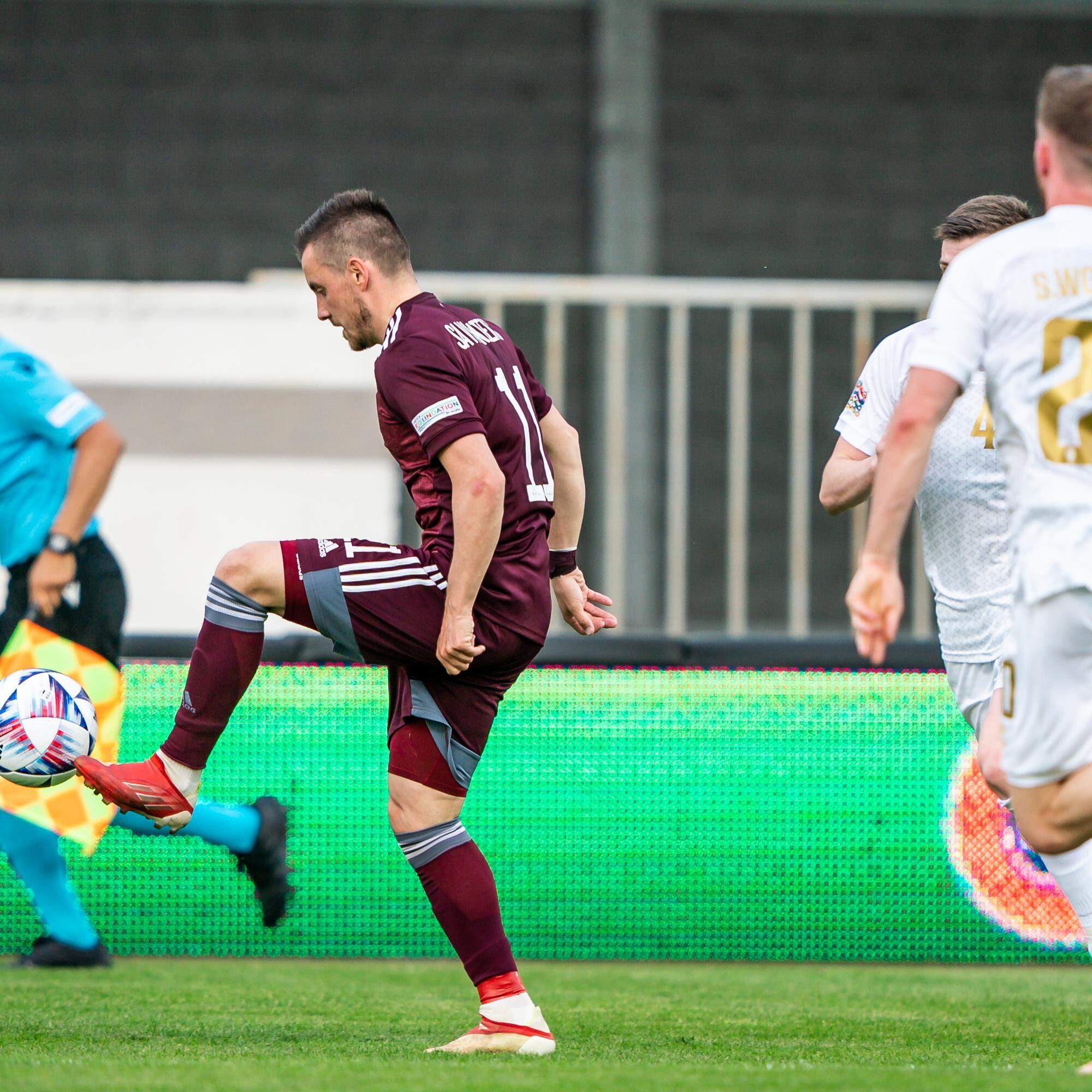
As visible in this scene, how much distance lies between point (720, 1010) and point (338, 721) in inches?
69.7

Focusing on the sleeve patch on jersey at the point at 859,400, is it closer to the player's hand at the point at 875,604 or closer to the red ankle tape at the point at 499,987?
the player's hand at the point at 875,604

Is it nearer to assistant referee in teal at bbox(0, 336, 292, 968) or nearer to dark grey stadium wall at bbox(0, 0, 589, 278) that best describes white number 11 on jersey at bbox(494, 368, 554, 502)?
assistant referee in teal at bbox(0, 336, 292, 968)

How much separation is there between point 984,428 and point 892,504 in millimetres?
1300

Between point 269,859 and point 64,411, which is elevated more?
point 64,411

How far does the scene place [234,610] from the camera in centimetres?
349

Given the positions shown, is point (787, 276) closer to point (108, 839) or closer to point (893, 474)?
point (108, 839)

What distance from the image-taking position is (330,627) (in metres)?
3.48

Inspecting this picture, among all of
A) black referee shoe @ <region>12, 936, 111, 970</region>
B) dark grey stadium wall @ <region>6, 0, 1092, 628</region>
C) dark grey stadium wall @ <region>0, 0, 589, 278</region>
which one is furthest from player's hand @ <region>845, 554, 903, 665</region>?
dark grey stadium wall @ <region>0, 0, 589, 278</region>

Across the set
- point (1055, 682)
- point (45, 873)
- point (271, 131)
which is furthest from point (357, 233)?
point (271, 131)

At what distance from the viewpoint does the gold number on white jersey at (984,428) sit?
13.0ft

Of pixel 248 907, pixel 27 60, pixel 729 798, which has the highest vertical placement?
pixel 27 60

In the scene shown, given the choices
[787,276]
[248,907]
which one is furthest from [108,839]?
[787,276]

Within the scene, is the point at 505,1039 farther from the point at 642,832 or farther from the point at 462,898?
the point at 642,832

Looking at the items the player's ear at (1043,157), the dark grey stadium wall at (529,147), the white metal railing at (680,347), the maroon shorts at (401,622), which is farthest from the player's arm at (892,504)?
the dark grey stadium wall at (529,147)
